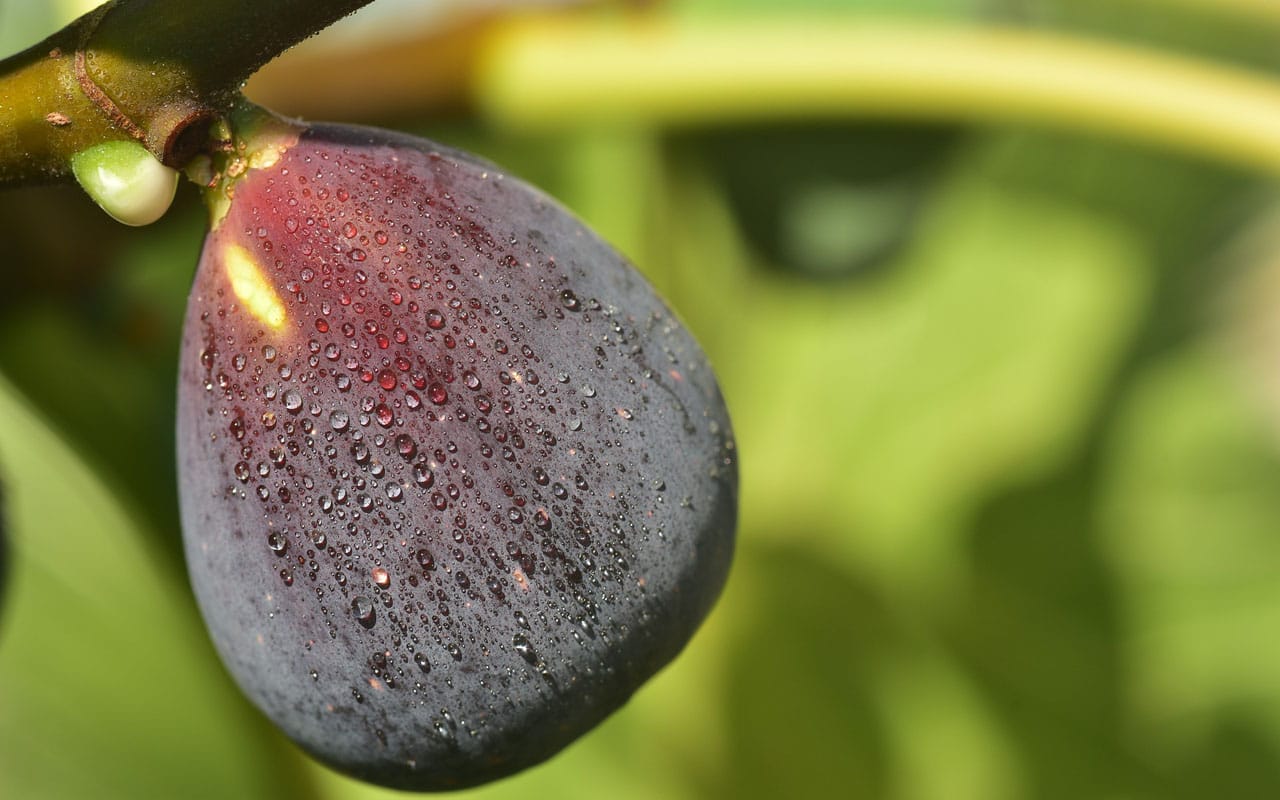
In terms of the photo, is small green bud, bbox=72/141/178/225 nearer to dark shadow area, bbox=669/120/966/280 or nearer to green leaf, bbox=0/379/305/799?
green leaf, bbox=0/379/305/799

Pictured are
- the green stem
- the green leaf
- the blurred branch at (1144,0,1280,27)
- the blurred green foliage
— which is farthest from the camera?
the blurred green foliage

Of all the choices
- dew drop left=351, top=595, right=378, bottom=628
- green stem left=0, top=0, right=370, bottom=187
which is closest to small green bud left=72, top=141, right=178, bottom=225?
green stem left=0, top=0, right=370, bottom=187

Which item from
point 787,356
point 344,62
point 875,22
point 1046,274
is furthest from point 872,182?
point 1046,274

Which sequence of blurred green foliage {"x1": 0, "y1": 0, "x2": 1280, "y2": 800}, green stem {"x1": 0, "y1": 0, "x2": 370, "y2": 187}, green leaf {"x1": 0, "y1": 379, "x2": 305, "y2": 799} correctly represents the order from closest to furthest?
1. green stem {"x1": 0, "y1": 0, "x2": 370, "y2": 187}
2. green leaf {"x1": 0, "y1": 379, "x2": 305, "y2": 799}
3. blurred green foliage {"x1": 0, "y1": 0, "x2": 1280, "y2": 800}

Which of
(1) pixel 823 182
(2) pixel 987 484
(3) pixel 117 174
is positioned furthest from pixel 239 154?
(2) pixel 987 484

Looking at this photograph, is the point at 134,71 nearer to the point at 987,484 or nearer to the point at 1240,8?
the point at 1240,8

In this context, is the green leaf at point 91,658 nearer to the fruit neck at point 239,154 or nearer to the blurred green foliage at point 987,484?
the blurred green foliage at point 987,484

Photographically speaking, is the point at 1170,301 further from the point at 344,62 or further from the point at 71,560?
the point at 71,560
